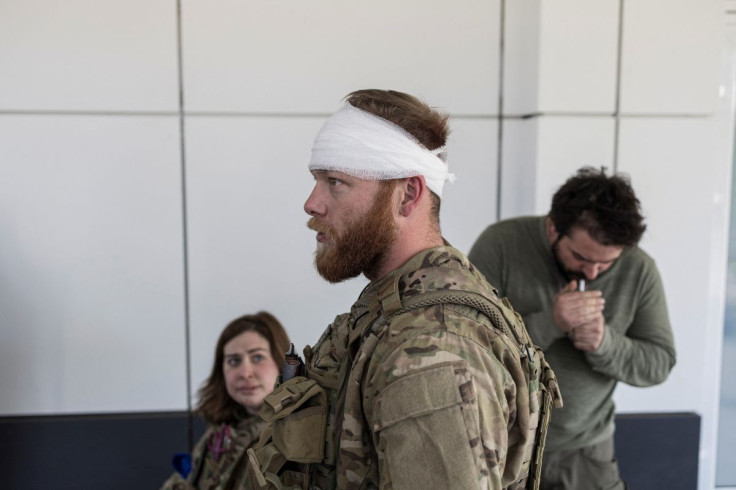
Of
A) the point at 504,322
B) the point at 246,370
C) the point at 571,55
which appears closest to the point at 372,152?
the point at 504,322

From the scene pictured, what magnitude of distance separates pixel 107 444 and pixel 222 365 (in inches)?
35.5

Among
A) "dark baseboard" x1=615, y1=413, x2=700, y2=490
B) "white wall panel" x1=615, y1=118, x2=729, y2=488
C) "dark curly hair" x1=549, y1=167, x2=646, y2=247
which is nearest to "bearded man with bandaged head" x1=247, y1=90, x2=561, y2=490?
"dark curly hair" x1=549, y1=167, x2=646, y2=247

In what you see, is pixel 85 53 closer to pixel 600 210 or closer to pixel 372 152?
pixel 372 152

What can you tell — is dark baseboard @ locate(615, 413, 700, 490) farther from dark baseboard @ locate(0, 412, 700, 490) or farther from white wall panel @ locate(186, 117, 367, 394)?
white wall panel @ locate(186, 117, 367, 394)

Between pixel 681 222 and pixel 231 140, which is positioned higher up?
pixel 231 140

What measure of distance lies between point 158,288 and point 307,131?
96 centimetres

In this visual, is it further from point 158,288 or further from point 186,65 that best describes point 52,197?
point 186,65

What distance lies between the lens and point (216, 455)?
212 centimetres

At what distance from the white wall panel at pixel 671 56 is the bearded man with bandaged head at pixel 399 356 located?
1840 mm

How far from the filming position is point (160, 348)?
110 inches

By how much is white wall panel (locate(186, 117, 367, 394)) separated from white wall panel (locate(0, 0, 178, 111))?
31 cm

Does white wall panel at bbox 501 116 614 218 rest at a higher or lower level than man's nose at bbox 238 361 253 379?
higher

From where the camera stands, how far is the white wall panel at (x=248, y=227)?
9.02 feet

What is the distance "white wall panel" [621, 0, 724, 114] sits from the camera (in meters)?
2.71
